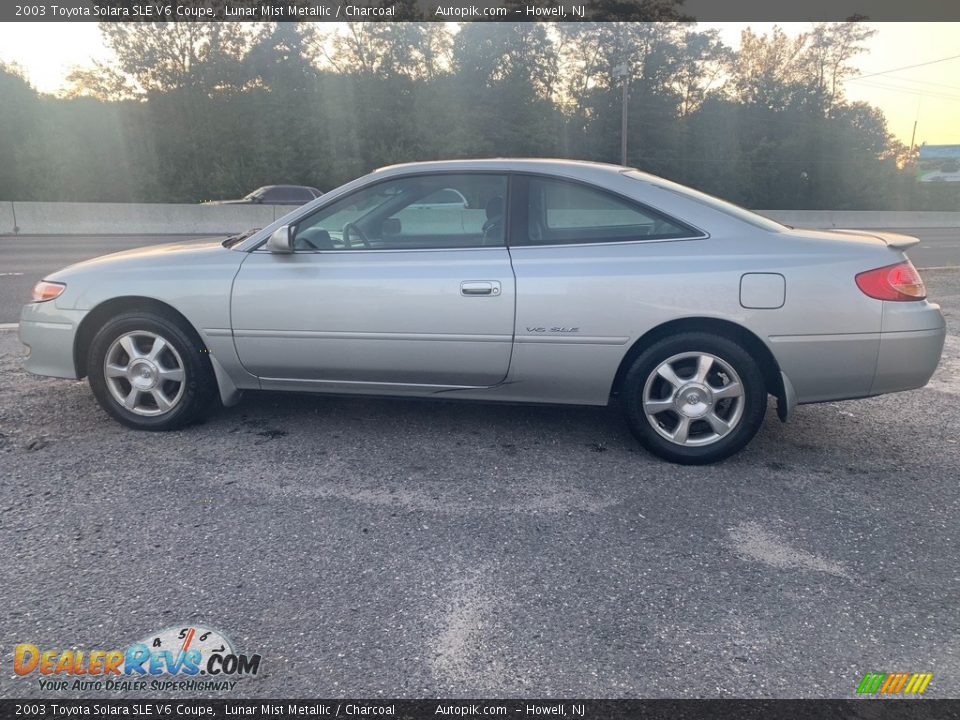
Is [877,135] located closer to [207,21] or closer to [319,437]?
[207,21]

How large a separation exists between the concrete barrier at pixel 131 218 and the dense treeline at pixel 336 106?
14.1m

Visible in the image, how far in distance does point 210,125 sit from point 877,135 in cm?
4323

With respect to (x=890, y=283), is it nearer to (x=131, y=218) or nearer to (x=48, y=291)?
(x=48, y=291)

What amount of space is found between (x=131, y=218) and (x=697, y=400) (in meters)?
23.8

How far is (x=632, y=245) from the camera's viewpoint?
3.96m

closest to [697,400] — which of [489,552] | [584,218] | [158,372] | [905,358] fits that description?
[905,358]

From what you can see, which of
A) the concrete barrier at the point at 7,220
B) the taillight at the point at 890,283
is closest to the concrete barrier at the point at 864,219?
the concrete barrier at the point at 7,220

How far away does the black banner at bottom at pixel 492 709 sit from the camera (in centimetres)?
215

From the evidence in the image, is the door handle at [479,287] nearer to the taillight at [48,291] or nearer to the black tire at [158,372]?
the black tire at [158,372]

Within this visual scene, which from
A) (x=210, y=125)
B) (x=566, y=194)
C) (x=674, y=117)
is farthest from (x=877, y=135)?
(x=566, y=194)

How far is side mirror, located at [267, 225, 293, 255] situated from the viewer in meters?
4.13

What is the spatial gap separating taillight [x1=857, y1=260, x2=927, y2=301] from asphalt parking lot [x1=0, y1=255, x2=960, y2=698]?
91 cm

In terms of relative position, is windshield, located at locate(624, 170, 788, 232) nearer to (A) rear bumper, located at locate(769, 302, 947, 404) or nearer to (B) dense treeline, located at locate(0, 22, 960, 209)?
(A) rear bumper, located at locate(769, 302, 947, 404)

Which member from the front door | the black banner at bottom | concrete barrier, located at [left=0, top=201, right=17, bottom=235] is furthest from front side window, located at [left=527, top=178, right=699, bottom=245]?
concrete barrier, located at [left=0, top=201, right=17, bottom=235]
